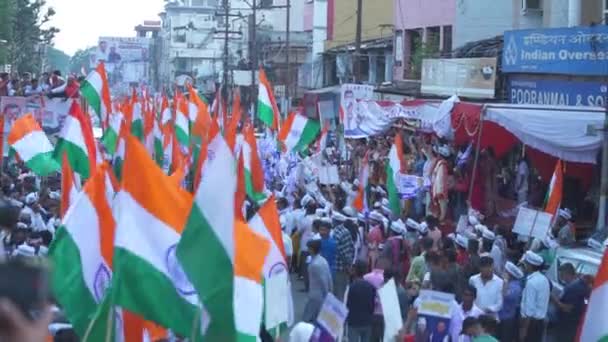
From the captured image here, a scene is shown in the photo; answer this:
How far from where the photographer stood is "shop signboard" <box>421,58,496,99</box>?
85.6ft

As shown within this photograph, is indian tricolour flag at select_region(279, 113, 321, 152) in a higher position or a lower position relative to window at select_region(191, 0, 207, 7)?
lower

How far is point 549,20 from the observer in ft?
91.2

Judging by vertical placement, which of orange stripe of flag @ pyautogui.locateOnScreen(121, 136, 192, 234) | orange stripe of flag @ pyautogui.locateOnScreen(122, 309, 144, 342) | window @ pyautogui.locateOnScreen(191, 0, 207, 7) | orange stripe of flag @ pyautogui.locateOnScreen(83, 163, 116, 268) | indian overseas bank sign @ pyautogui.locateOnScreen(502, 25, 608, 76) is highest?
window @ pyautogui.locateOnScreen(191, 0, 207, 7)

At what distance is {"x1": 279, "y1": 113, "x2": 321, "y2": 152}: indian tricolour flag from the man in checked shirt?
9.00 metres

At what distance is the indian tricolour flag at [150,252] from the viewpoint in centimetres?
738

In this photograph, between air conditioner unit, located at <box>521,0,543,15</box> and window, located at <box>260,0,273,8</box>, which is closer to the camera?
air conditioner unit, located at <box>521,0,543,15</box>

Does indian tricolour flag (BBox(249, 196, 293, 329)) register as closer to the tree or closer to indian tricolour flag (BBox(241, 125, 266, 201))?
indian tricolour flag (BBox(241, 125, 266, 201))

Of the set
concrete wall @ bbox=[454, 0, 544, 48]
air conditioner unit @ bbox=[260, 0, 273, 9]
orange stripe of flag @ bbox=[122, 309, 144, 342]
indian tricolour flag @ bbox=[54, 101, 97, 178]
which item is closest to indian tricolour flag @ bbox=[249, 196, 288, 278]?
orange stripe of flag @ bbox=[122, 309, 144, 342]

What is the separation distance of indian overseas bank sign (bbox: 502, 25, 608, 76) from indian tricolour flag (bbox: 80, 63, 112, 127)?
311 inches

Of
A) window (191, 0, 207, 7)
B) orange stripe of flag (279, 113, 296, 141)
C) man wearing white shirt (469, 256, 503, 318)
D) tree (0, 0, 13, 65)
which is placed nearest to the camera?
man wearing white shirt (469, 256, 503, 318)

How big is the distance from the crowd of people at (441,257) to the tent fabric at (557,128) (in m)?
1.46

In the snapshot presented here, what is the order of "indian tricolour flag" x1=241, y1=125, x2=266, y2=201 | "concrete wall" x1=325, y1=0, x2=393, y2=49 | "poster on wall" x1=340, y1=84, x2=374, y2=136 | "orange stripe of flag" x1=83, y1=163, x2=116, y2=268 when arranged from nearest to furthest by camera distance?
"orange stripe of flag" x1=83, y1=163, x2=116, y2=268
"indian tricolour flag" x1=241, y1=125, x2=266, y2=201
"poster on wall" x1=340, y1=84, x2=374, y2=136
"concrete wall" x1=325, y1=0, x2=393, y2=49

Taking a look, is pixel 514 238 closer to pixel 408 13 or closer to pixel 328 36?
pixel 408 13

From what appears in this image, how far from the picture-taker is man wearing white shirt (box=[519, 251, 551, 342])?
11664mm
